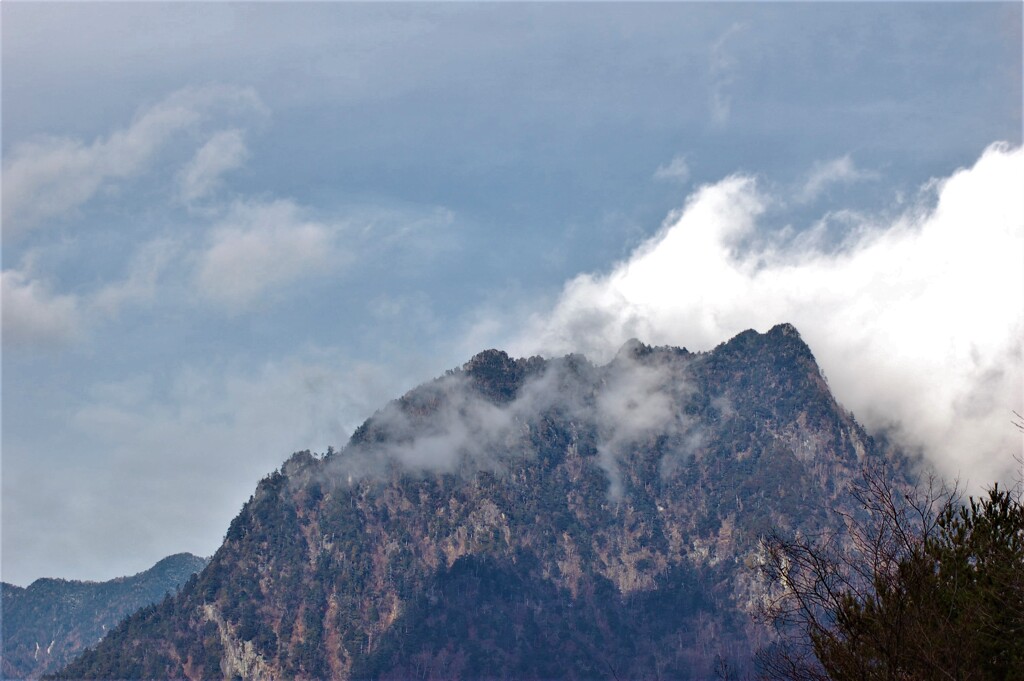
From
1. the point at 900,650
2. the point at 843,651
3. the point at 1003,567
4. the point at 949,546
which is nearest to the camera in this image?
the point at 900,650

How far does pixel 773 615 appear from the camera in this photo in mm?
35000

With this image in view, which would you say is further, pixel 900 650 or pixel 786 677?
pixel 786 677

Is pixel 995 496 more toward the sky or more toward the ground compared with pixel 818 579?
more toward the sky

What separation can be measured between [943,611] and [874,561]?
1177 cm

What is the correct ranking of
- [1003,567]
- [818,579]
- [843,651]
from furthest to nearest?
[1003,567], [843,651], [818,579]

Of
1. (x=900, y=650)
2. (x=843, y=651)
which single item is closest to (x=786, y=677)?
(x=843, y=651)

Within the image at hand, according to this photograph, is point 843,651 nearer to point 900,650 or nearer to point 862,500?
A: point 900,650

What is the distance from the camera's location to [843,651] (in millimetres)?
37188

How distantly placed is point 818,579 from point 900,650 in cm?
477

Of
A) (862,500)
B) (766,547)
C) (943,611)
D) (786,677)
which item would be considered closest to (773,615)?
(766,547)

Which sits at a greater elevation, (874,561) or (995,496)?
(995,496)

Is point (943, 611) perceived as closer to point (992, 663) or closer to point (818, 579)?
point (992, 663)

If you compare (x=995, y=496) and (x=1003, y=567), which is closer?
(x=1003, y=567)

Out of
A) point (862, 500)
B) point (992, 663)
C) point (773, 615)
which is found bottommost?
point (992, 663)
